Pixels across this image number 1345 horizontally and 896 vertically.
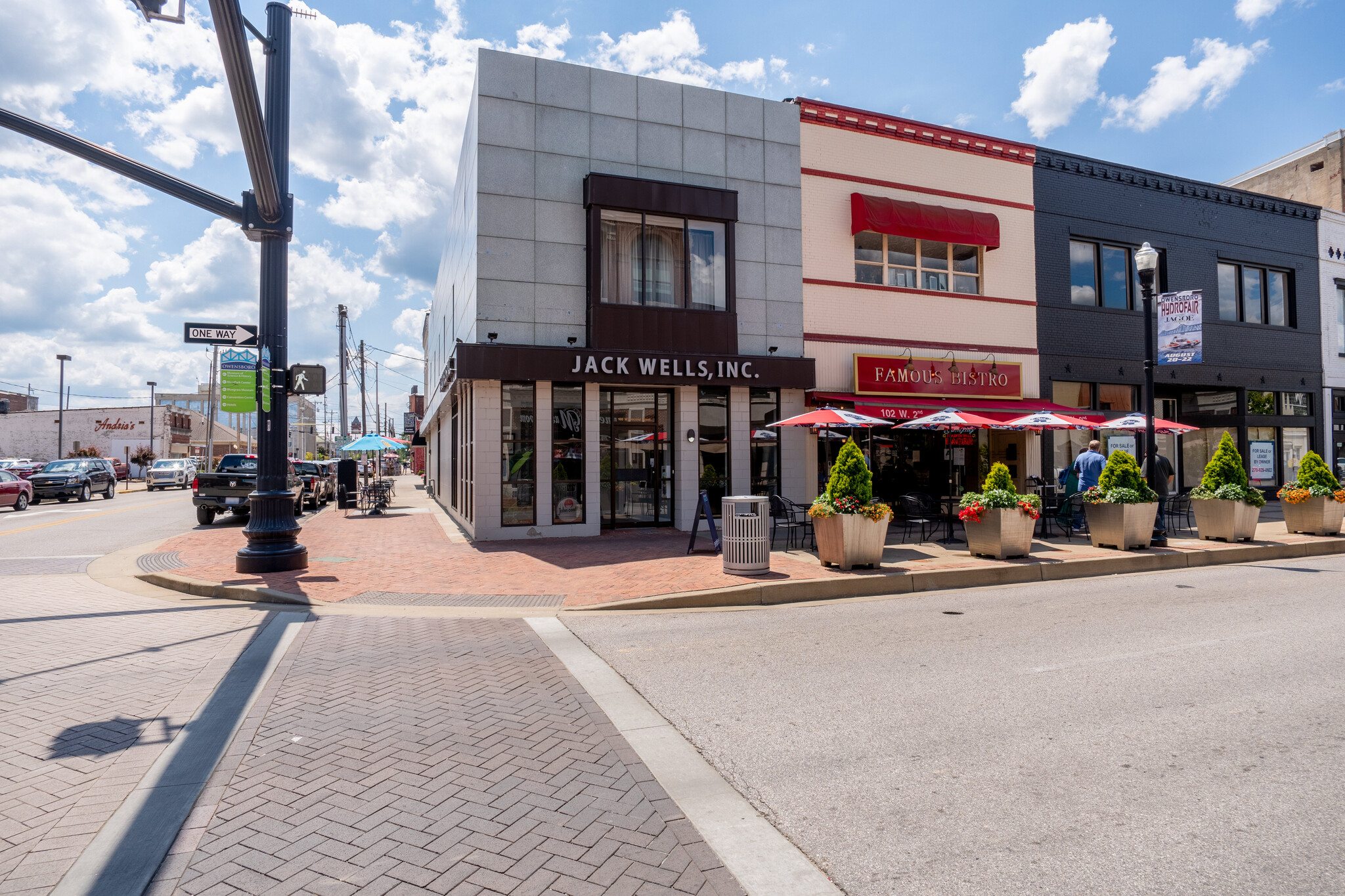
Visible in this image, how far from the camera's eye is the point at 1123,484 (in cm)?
1273

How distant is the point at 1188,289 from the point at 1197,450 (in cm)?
496

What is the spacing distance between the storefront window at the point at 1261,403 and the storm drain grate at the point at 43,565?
29.5 metres

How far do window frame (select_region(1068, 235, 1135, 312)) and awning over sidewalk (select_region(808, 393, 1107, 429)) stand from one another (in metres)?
3.48

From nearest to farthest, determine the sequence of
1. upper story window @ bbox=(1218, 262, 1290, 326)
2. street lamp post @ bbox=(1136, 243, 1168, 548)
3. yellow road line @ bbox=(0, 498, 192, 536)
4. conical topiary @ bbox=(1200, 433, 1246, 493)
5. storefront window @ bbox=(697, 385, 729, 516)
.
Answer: street lamp post @ bbox=(1136, 243, 1168, 548), conical topiary @ bbox=(1200, 433, 1246, 493), storefront window @ bbox=(697, 385, 729, 516), yellow road line @ bbox=(0, 498, 192, 536), upper story window @ bbox=(1218, 262, 1290, 326)

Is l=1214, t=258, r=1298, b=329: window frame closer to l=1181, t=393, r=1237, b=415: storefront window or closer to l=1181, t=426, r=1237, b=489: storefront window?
l=1181, t=393, r=1237, b=415: storefront window

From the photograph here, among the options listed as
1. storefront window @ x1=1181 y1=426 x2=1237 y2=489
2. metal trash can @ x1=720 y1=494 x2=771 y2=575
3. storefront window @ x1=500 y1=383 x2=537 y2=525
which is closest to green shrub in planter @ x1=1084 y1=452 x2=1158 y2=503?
metal trash can @ x1=720 y1=494 x2=771 y2=575

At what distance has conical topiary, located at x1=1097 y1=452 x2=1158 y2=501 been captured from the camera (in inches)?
498

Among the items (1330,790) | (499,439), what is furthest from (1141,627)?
(499,439)

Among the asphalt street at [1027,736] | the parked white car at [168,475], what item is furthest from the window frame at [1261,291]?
the parked white car at [168,475]

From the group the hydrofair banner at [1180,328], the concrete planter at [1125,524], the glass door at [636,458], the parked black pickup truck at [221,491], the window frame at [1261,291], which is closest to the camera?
the concrete planter at [1125,524]

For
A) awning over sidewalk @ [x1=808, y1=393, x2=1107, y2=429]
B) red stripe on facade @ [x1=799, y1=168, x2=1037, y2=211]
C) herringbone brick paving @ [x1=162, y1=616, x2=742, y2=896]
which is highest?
red stripe on facade @ [x1=799, y1=168, x2=1037, y2=211]

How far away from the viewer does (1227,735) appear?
4.41 metres

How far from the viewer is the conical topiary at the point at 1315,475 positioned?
14.5 m

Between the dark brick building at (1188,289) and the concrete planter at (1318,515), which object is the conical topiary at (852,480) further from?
the dark brick building at (1188,289)
